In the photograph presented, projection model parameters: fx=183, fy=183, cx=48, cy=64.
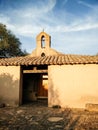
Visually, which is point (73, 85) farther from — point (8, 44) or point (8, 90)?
point (8, 44)

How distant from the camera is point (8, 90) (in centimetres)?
1488

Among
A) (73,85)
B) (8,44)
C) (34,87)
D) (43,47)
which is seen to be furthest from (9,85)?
(8,44)

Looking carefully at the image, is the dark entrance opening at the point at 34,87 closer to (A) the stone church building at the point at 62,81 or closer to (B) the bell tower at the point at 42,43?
(A) the stone church building at the point at 62,81

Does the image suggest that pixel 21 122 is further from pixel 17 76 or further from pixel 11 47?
pixel 11 47

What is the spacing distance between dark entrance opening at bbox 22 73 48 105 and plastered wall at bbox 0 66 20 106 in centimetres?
375

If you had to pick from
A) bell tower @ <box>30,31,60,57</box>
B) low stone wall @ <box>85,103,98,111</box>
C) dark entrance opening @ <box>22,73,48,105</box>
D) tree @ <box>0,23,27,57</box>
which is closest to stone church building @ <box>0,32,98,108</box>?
low stone wall @ <box>85,103,98,111</box>

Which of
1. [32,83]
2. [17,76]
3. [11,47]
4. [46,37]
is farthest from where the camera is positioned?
[11,47]

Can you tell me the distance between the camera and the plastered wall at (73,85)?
13576 mm

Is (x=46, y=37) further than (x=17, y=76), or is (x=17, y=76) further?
(x=46, y=37)

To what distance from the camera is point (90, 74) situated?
44.9 feet

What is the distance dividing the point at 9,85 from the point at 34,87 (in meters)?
4.53

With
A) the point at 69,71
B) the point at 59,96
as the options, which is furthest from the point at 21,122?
the point at 69,71

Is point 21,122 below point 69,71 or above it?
below

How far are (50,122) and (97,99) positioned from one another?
216 inches
